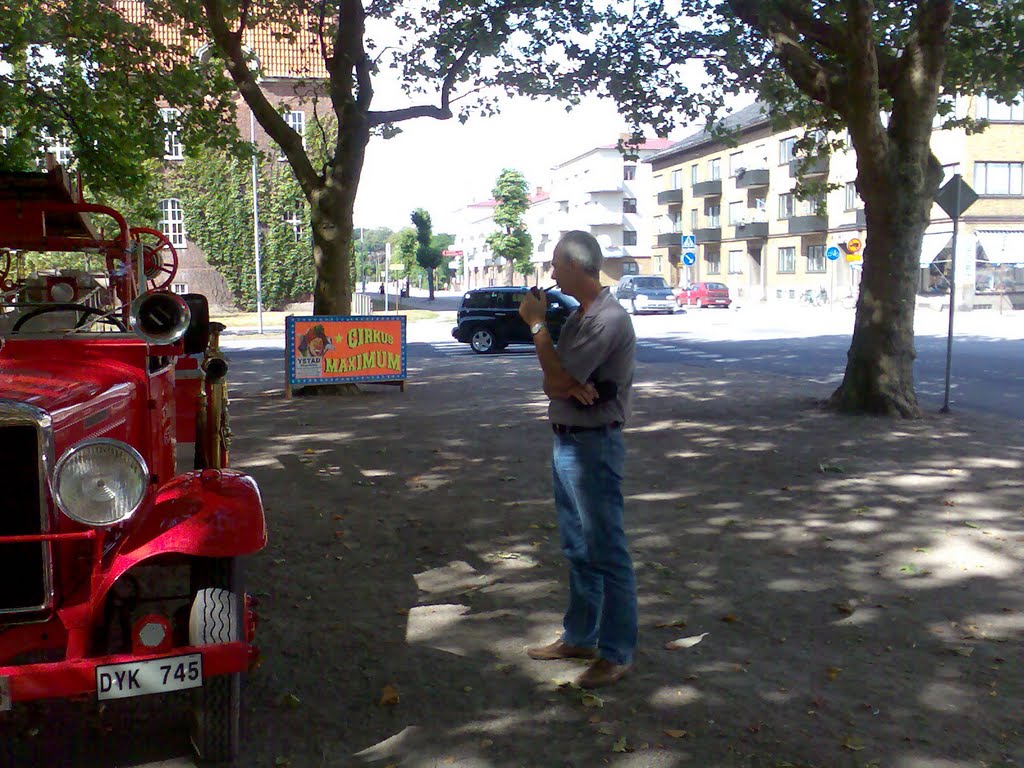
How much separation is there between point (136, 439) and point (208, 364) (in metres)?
1.17

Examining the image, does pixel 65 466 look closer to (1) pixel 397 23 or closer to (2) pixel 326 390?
(2) pixel 326 390

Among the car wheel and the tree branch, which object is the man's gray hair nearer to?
the tree branch

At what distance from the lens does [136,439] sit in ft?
14.5

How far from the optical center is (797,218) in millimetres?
58969

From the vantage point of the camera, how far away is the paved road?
1617cm

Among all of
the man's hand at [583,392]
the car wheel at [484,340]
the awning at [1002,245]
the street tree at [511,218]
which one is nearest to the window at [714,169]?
the street tree at [511,218]

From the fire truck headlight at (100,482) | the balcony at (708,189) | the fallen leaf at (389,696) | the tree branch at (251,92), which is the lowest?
the fallen leaf at (389,696)

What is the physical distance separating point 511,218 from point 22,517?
8949 cm

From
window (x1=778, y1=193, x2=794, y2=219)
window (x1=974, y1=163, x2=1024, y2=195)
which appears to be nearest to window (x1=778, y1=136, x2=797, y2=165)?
window (x1=778, y1=193, x2=794, y2=219)

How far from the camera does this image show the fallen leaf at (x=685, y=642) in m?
5.04

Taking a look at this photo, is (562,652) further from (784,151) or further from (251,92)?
(784,151)


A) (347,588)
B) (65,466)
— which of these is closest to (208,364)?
(347,588)

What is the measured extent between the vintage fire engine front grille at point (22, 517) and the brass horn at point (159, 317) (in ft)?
3.69

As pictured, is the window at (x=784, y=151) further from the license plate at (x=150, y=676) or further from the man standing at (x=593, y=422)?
the license plate at (x=150, y=676)
